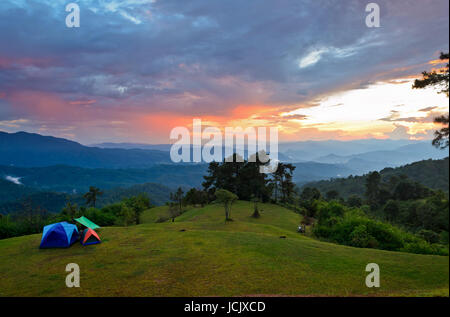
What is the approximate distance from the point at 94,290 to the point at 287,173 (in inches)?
2181

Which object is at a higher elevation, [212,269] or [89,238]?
[212,269]

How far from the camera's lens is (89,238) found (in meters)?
19.1

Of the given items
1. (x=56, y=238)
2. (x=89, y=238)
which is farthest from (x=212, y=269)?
(x=56, y=238)

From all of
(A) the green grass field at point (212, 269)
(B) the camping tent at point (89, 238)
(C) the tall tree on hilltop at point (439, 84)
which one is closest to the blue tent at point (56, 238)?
(A) the green grass field at point (212, 269)

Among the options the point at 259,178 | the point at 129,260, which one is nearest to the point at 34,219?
the point at 129,260

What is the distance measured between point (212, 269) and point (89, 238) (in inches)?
510

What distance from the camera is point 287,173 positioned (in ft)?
198

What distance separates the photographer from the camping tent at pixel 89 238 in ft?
61.3

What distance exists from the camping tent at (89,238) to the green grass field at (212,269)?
64 cm

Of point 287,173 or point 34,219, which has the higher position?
point 287,173

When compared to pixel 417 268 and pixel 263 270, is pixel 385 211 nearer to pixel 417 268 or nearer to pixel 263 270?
pixel 417 268

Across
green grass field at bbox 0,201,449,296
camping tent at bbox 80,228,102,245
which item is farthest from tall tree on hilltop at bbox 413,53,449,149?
camping tent at bbox 80,228,102,245

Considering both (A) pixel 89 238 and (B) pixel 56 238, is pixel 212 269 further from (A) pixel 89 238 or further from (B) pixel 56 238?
(B) pixel 56 238
